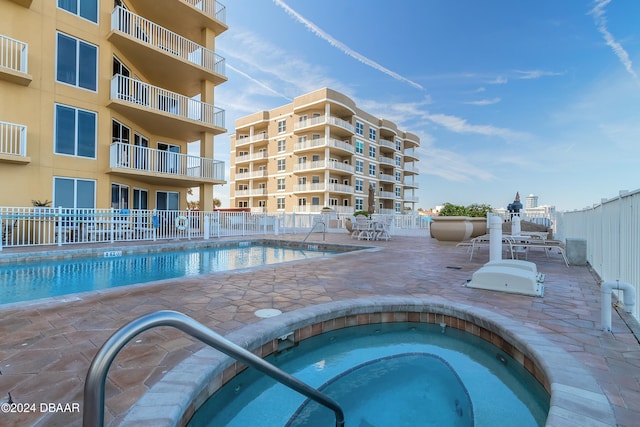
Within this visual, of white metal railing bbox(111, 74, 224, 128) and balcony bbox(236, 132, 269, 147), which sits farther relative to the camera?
balcony bbox(236, 132, 269, 147)

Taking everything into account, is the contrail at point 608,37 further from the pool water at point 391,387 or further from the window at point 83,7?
the window at point 83,7

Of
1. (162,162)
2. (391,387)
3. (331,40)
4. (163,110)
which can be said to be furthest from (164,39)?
(331,40)

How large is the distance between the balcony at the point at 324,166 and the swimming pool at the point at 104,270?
20.6 meters

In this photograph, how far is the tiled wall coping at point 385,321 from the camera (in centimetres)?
169

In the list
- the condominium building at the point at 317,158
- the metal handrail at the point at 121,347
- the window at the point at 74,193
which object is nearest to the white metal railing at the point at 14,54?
the window at the point at 74,193

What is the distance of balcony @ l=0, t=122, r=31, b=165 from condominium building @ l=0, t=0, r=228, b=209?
0.08ft

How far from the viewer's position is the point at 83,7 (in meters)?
11.2

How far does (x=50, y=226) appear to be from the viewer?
9625mm

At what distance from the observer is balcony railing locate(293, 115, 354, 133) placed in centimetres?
3003

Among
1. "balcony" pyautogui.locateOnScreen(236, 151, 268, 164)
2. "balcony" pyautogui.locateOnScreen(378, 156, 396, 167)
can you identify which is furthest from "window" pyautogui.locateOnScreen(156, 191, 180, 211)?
"balcony" pyautogui.locateOnScreen(378, 156, 396, 167)

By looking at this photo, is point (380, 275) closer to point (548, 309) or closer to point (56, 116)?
point (548, 309)

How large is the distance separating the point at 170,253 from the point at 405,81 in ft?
86.9

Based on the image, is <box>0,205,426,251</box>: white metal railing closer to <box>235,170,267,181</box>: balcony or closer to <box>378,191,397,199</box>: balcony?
<box>235,170,267,181</box>: balcony

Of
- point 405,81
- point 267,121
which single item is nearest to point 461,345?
point 405,81
